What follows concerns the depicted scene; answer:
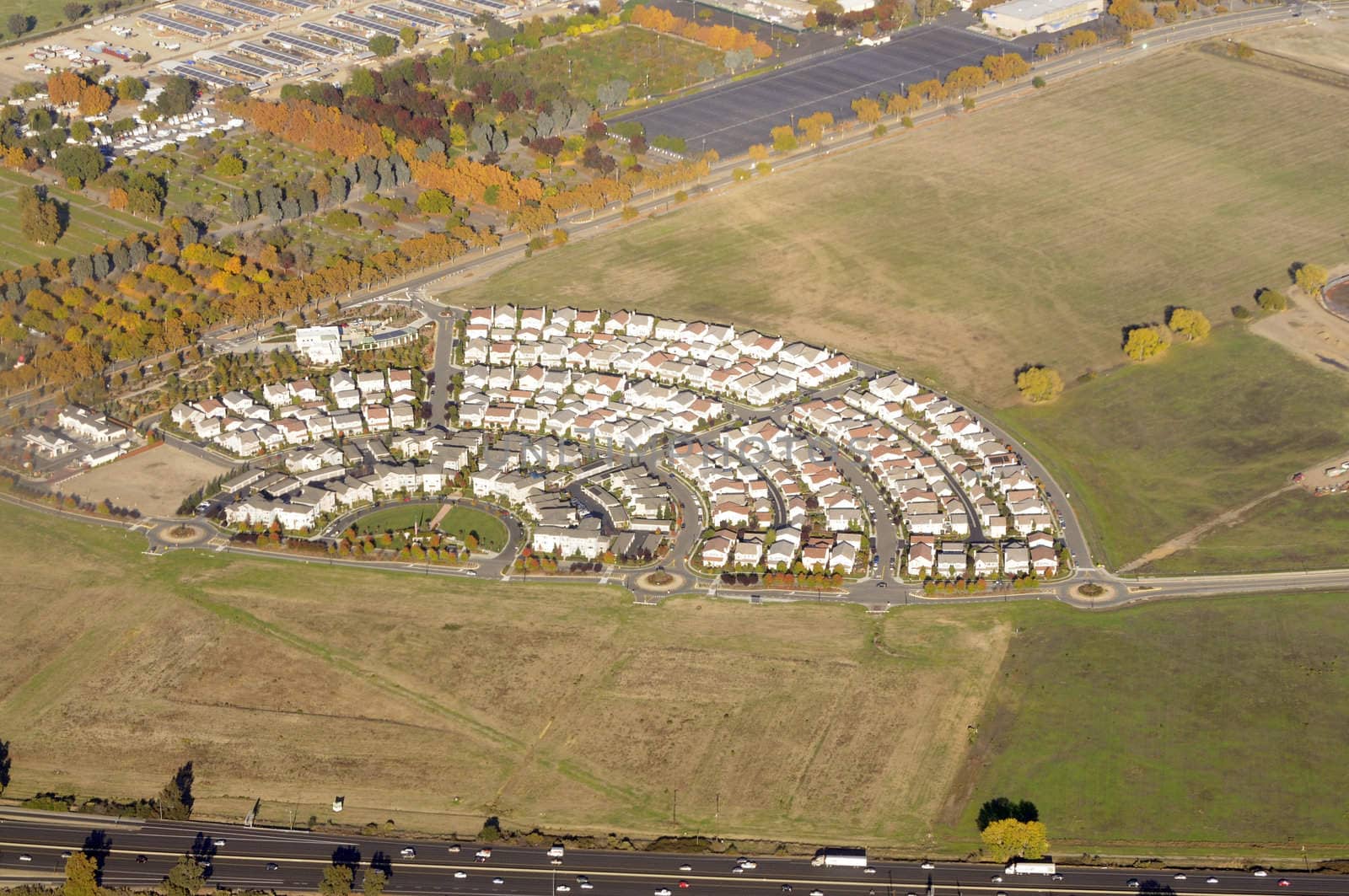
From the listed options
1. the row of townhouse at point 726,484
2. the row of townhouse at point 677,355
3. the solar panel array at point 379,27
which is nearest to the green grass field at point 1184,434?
the row of townhouse at point 677,355

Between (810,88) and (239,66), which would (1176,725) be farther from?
(239,66)

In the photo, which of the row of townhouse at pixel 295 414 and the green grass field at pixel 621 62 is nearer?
the row of townhouse at pixel 295 414

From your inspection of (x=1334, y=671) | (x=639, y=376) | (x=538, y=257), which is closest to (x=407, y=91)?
(x=538, y=257)

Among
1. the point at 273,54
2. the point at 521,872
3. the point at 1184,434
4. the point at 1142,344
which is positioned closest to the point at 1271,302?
the point at 1142,344

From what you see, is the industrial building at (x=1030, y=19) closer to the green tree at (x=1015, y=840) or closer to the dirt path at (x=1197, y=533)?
the dirt path at (x=1197, y=533)

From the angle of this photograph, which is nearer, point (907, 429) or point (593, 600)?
point (593, 600)

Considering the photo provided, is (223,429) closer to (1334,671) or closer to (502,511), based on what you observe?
(502,511)
